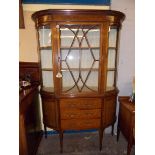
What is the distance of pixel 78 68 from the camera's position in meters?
2.09

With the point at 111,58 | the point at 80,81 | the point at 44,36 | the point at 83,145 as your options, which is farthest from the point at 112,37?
the point at 83,145

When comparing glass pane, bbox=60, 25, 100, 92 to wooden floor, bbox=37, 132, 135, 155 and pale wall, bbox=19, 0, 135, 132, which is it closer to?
pale wall, bbox=19, 0, 135, 132

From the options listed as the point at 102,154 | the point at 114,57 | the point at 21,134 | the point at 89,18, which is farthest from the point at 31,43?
the point at 102,154

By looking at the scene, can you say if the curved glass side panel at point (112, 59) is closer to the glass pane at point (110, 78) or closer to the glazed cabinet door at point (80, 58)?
the glass pane at point (110, 78)

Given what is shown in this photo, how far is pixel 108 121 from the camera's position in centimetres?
219

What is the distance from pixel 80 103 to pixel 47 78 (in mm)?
518

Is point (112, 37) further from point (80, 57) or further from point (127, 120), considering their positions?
point (127, 120)

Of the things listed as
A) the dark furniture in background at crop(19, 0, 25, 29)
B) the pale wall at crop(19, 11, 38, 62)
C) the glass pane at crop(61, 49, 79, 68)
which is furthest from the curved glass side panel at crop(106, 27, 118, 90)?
the dark furniture in background at crop(19, 0, 25, 29)

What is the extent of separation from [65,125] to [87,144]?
46 centimetres

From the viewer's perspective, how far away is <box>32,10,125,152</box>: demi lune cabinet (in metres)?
1.92
